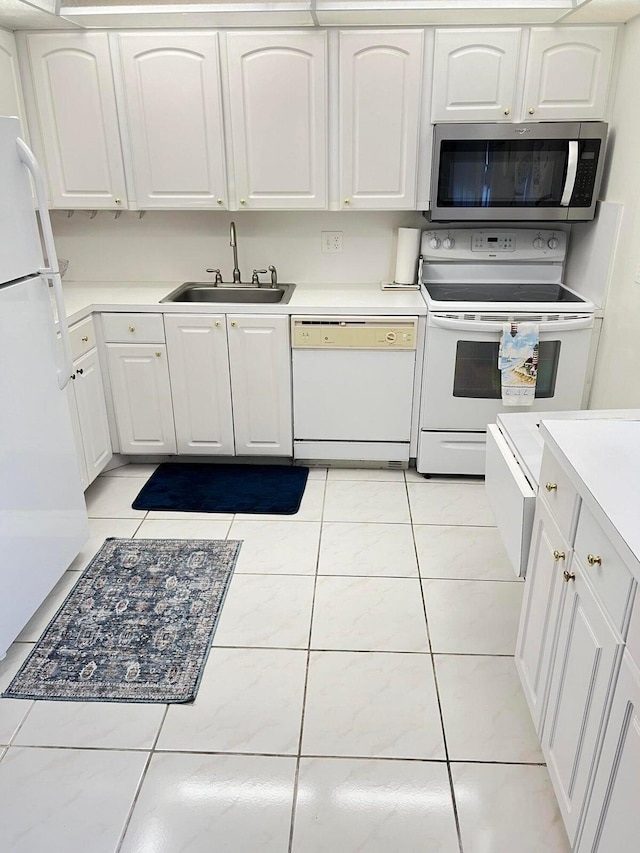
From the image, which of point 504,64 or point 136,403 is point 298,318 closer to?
point 136,403

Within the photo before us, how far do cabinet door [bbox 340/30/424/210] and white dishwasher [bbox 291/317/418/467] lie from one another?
64 cm

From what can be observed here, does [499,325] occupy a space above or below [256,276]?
below

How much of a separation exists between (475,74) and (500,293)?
1.02 meters

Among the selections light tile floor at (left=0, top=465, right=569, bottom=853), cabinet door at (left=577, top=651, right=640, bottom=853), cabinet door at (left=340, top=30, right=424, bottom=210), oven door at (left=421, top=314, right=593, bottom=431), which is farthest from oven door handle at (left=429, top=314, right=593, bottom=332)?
cabinet door at (left=577, top=651, right=640, bottom=853)

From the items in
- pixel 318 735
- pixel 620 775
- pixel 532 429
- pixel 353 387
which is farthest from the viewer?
pixel 353 387

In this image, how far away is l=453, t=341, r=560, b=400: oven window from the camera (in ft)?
9.56

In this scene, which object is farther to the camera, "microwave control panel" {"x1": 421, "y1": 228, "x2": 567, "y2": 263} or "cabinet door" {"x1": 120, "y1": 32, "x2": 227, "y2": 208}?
"microwave control panel" {"x1": 421, "y1": 228, "x2": 567, "y2": 263}

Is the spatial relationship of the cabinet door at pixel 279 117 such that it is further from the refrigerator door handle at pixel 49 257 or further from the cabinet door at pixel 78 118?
the refrigerator door handle at pixel 49 257

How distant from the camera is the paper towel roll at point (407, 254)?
3238 millimetres

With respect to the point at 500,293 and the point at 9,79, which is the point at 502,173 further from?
the point at 9,79

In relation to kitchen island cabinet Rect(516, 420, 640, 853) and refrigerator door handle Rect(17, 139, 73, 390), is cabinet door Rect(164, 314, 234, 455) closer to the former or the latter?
refrigerator door handle Rect(17, 139, 73, 390)

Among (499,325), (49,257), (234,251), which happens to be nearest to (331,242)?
(234,251)

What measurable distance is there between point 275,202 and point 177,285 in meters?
0.78

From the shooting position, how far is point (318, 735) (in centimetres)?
177
